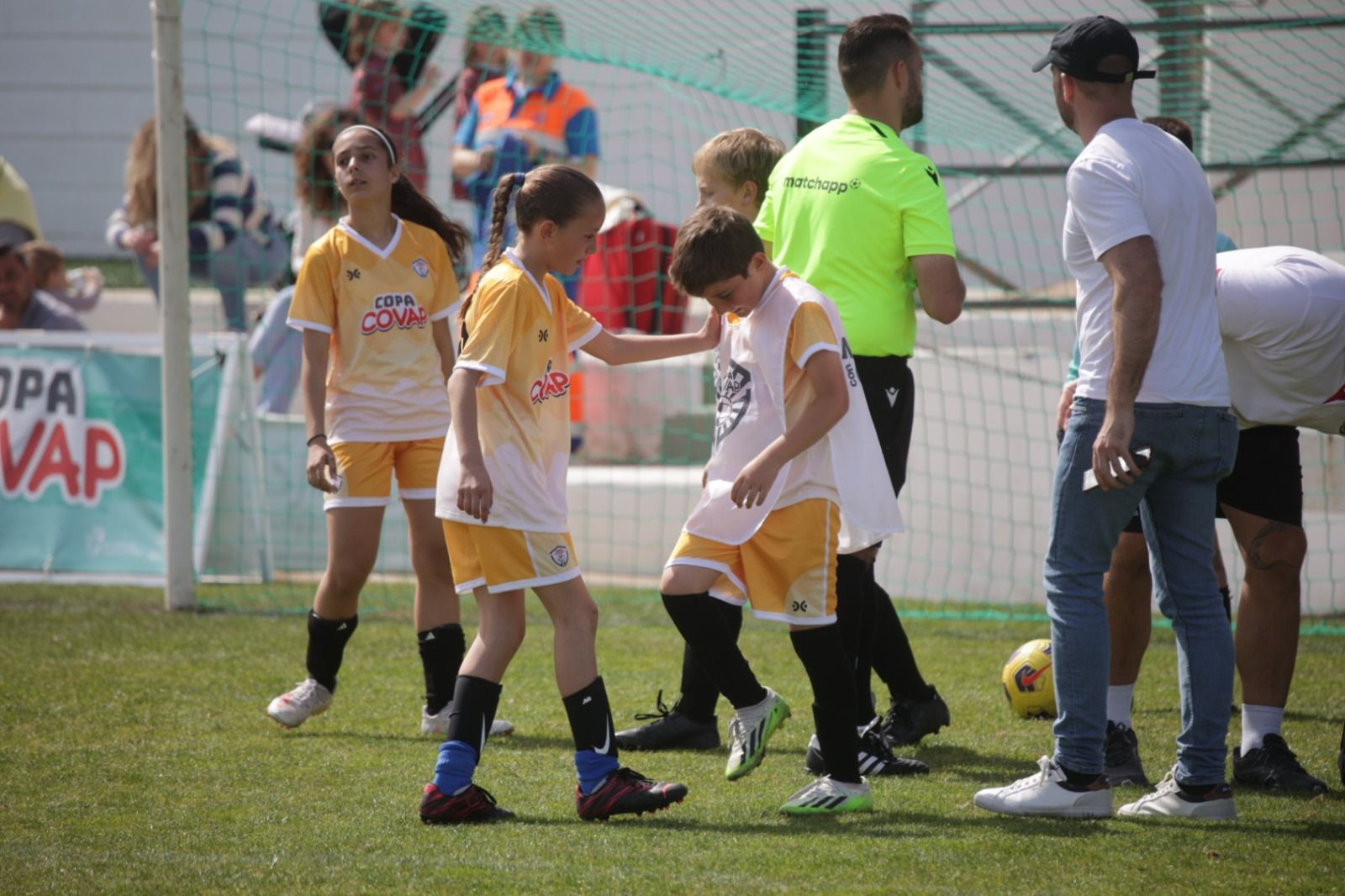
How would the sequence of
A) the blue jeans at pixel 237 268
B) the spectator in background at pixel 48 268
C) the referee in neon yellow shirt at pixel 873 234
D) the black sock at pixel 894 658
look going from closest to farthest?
the referee in neon yellow shirt at pixel 873 234 < the black sock at pixel 894 658 < the blue jeans at pixel 237 268 < the spectator in background at pixel 48 268

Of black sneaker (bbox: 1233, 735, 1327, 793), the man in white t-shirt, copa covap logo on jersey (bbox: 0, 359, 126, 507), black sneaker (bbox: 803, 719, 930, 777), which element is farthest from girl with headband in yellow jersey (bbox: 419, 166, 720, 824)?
copa covap logo on jersey (bbox: 0, 359, 126, 507)

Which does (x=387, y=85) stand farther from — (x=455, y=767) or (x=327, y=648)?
(x=455, y=767)

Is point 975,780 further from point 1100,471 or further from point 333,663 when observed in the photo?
point 333,663

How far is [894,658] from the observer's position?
468cm

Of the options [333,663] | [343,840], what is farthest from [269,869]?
[333,663]

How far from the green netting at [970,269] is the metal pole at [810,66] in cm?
2

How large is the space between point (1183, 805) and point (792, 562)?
1.13 meters

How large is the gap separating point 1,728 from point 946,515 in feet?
15.9

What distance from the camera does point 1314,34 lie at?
7.13 m

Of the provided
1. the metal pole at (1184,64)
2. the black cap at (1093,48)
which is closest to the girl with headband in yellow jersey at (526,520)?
the black cap at (1093,48)

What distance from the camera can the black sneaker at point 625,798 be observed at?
12.4 feet

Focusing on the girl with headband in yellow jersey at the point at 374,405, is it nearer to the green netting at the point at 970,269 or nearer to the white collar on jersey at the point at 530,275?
the white collar on jersey at the point at 530,275

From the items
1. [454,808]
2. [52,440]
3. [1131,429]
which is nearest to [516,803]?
[454,808]

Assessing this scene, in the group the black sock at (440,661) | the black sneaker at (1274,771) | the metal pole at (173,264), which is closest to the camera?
the black sneaker at (1274,771)
